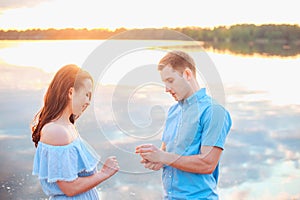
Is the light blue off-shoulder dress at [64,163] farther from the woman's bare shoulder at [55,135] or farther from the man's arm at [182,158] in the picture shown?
the man's arm at [182,158]

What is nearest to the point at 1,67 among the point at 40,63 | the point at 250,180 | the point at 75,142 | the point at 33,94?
the point at 40,63

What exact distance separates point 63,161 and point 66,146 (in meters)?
0.06

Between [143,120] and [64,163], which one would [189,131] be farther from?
[64,163]

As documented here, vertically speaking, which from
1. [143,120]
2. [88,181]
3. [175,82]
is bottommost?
[88,181]

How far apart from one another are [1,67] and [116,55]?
15290mm

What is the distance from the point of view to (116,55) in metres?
1.78

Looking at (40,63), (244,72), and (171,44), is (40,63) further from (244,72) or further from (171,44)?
(171,44)

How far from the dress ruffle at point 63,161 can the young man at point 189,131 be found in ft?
0.76

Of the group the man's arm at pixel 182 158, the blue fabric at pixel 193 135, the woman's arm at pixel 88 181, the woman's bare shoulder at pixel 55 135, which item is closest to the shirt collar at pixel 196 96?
the blue fabric at pixel 193 135

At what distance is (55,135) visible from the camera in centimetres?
187

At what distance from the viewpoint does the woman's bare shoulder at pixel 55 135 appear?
6.15 ft

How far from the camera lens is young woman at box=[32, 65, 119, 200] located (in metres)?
1.88

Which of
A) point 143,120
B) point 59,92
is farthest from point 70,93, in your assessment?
point 143,120

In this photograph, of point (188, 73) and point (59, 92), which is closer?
point (188, 73)
